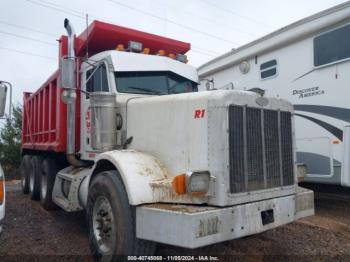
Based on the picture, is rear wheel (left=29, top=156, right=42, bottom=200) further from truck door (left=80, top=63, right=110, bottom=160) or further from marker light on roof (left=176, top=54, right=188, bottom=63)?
marker light on roof (left=176, top=54, right=188, bottom=63)

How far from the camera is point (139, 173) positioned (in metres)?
3.86

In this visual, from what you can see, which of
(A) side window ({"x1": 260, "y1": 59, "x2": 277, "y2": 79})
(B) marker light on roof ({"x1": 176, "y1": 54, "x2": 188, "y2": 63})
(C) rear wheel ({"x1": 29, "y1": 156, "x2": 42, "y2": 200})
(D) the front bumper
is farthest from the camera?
(C) rear wheel ({"x1": 29, "y1": 156, "x2": 42, "y2": 200})

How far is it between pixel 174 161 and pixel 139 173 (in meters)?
0.42

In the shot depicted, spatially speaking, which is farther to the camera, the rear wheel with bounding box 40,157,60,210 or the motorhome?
the rear wheel with bounding box 40,157,60,210

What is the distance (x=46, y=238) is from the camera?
546cm

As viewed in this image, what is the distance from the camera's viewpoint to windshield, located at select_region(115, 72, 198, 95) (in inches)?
206

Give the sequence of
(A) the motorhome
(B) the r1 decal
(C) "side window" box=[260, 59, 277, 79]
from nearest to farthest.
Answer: (B) the r1 decal < (A) the motorhome < (C) "side window" box=[260, 59, 277, 79]

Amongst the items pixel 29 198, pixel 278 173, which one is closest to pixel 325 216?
pixel 278 173

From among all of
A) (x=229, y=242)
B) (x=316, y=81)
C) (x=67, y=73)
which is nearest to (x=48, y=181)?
(x=67, y=73)

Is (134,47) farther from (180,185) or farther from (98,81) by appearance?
(180,185)

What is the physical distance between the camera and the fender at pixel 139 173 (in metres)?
3.69

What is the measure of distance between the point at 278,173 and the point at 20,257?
3298 mm

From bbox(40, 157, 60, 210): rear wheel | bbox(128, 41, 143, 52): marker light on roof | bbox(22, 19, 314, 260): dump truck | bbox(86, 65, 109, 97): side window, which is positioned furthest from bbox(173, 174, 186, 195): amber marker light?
bbox(40, 157, 60, 210): rear wheel

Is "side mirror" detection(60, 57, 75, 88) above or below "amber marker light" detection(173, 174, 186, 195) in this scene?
above
